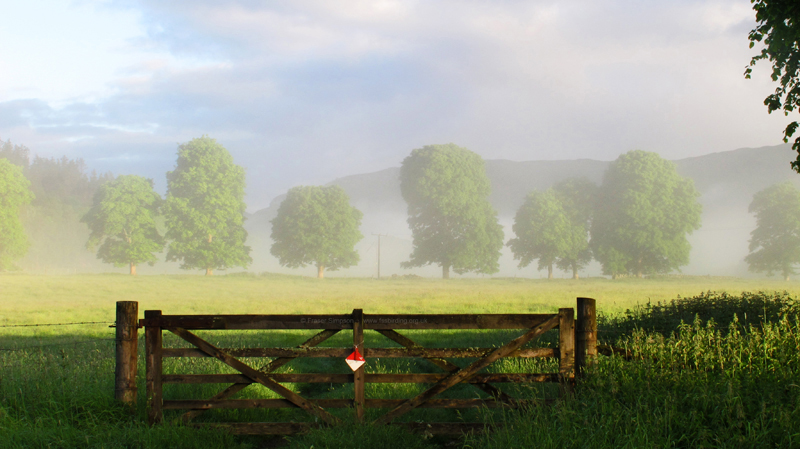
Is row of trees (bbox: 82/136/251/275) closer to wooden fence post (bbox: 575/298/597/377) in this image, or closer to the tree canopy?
the tree canopy

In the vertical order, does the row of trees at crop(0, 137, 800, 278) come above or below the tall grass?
above

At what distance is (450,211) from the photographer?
2511 inches

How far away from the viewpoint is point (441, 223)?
6406cm

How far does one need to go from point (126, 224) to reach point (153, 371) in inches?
2391

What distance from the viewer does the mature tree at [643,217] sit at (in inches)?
2370

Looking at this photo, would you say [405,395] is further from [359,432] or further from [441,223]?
[441,223]

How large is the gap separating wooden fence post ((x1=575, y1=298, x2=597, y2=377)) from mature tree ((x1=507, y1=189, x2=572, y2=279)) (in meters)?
56.0

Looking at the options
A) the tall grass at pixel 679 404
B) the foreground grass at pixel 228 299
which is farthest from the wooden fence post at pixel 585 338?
the foreground grass at pixel 228 299

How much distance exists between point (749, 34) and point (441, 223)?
51.4 m

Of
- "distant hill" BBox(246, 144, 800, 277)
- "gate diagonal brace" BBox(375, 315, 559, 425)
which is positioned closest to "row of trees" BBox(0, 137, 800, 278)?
"distant hill" BBox(246, 144, 800, 277)

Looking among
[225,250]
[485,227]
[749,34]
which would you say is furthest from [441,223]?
[749,34]

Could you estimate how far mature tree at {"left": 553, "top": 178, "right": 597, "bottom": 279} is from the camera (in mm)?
63219

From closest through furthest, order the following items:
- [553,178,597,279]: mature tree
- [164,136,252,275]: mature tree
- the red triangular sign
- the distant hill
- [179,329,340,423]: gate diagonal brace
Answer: the red triangular sign → [179,329,340,423]: gate diagonal brace → [164,136,252,275]: mature tree → [553,178,597,279]: mature tree → the distant hill

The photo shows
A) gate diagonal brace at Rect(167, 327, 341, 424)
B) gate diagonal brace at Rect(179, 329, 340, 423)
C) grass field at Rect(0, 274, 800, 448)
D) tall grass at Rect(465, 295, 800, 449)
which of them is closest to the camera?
tall grass at Rect(465, 295, 800, 449)
